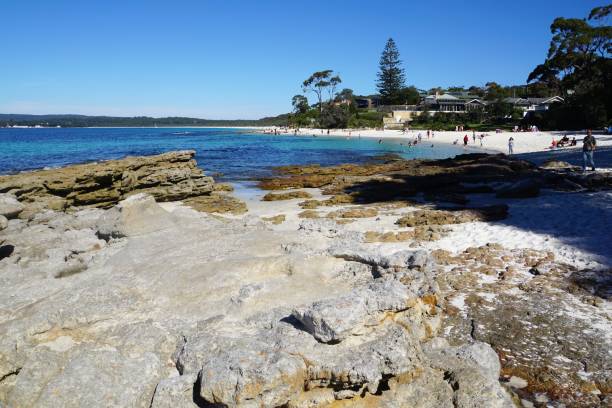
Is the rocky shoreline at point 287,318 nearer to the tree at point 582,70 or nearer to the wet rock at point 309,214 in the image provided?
the wet rock at point 309,214

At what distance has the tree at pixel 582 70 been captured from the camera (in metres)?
48.2

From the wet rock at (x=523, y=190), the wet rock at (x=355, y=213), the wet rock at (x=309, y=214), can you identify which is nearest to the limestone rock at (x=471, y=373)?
the wet rock at (x=355, y=213)

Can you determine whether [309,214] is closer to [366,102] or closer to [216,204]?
[216,204]

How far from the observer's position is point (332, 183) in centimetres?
2195


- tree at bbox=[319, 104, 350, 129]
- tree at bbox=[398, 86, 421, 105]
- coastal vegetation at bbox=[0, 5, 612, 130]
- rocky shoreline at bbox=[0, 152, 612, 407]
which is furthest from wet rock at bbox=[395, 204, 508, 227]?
tree at bbox=[398, 86, 421, 105]

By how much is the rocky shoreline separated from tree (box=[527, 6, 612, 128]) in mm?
47690

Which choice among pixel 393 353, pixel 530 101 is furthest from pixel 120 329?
pixel 530 101

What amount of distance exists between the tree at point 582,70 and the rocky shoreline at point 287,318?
47.7m

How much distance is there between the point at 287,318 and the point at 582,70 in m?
70.1

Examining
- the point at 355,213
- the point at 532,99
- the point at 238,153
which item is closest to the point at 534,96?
the point at 532,99

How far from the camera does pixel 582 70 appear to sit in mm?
59750

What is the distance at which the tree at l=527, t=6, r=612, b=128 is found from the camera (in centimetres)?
4822

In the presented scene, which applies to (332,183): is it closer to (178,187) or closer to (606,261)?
(178,187)

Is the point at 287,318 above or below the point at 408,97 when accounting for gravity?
below
